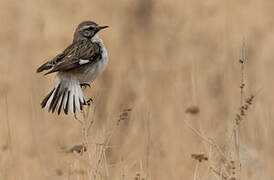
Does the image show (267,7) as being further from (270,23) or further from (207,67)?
(207,67)

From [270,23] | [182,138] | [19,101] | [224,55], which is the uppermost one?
[270,23]

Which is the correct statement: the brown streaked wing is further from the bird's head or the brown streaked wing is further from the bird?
the bird's head

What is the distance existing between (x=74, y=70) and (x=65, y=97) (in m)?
0.38

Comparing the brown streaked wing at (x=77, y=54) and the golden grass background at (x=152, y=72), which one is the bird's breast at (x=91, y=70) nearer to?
the brown streaked wing at (x=77, y=54)

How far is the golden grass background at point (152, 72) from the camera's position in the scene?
6.96m

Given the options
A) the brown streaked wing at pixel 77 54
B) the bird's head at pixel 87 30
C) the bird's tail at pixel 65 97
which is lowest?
the bird's tail at pixel 65 97

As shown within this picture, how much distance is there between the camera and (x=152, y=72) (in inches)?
352

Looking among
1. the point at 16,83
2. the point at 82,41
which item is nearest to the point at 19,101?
the point at 16,83

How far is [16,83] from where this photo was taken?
8.16m

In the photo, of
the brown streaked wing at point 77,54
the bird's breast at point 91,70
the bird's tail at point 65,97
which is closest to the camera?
the bird's tail at point 65,97

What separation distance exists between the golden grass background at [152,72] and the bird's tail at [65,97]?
1.38 m

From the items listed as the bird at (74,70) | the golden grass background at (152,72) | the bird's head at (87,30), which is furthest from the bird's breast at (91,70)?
the golden grass background at (152,72)

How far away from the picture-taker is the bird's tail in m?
4.28

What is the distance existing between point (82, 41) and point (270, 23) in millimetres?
5898
